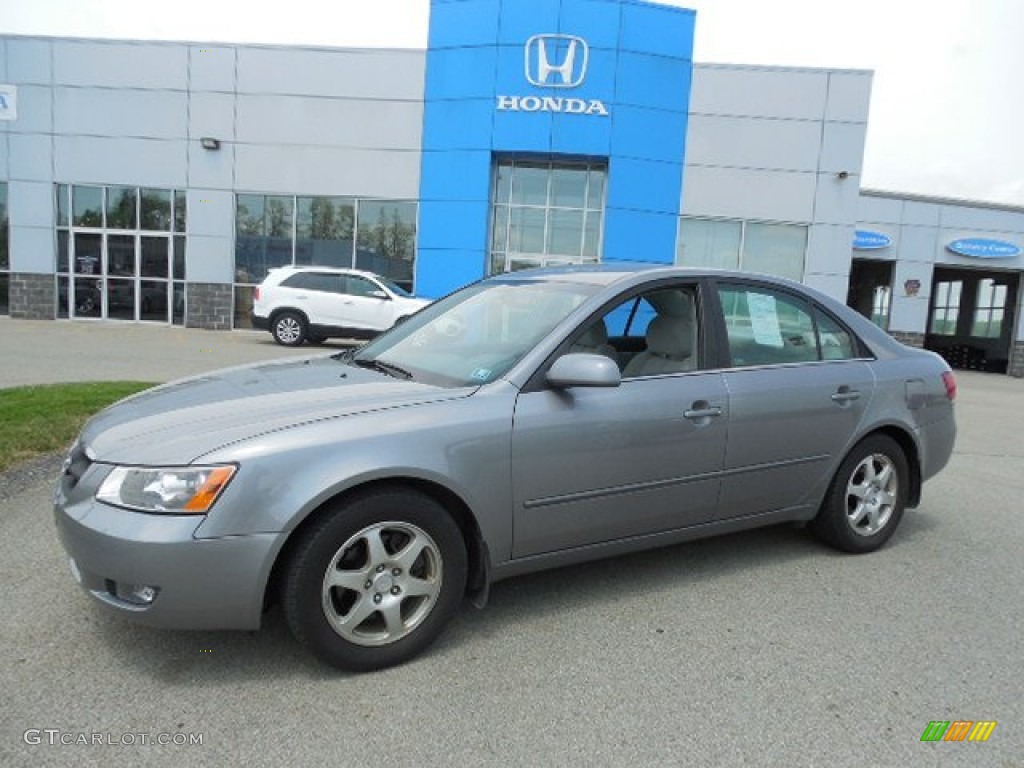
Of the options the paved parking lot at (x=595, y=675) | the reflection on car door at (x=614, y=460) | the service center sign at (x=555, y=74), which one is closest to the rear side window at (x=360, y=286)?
the service center sign at (x=555, y=74)

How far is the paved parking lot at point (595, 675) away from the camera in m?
2.51

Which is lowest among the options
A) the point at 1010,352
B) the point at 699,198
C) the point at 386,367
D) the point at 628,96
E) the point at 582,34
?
the point at 1010,352

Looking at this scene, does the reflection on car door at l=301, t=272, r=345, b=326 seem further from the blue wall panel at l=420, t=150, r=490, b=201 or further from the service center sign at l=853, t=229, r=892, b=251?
the service center sign at l=853, t=229, r=892, b=251

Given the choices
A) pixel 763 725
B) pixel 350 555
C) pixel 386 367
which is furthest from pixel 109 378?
pixel 763 725

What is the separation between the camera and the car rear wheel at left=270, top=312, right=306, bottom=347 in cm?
1744

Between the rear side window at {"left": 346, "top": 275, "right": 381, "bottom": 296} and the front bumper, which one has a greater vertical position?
the rear side window at {"left": 346, "top": 275, "right": 381, "bottom": 296}

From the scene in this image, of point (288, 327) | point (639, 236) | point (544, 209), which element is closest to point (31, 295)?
point (288, 327)

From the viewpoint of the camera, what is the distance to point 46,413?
6.60 meters

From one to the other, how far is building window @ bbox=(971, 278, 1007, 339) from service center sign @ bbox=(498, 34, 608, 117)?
19.4 metres

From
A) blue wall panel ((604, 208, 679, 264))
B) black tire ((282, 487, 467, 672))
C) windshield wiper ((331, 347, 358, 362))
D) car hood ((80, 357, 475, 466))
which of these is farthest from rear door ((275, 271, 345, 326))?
black tire ((282, 487, 467, 672))

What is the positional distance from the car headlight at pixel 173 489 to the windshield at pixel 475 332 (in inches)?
42.1

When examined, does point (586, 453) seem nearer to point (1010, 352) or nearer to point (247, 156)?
point (247, 156)

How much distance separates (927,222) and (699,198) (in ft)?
29.0

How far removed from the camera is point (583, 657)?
10.3ft
